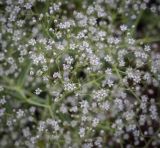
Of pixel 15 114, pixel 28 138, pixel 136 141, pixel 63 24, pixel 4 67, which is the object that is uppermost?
pixel 63 24

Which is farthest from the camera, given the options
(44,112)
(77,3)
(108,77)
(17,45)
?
(77,3)

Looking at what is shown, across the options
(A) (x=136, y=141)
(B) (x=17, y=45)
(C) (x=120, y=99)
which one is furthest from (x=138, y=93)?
(B) (x=17, y=45)

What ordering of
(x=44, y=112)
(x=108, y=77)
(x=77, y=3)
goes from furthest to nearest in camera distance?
1. (x=77, y=3)
2. (x=44, y=112)
3. (x=108, y=77)

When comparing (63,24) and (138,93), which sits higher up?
(63,24)

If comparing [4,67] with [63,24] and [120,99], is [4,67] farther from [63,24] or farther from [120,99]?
[120,99]

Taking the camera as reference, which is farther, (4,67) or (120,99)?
(4,67)

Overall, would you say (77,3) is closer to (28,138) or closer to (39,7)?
(39,7)
